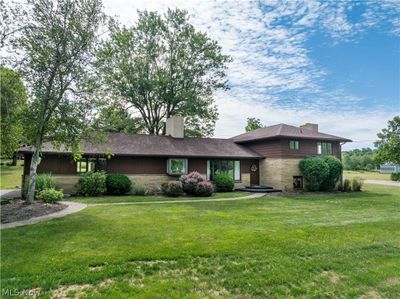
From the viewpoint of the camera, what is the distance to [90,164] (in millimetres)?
16953

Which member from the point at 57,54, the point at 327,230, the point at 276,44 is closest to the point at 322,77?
the point at 276,44

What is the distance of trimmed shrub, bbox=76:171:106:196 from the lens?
50.5ft

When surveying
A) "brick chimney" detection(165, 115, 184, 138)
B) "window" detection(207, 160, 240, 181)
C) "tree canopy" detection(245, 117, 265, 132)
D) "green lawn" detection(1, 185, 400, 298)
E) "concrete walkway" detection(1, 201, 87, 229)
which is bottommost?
"green lawn" detection(1, 185, 400, 298)

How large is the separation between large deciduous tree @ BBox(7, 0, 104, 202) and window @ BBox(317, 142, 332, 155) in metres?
17.8

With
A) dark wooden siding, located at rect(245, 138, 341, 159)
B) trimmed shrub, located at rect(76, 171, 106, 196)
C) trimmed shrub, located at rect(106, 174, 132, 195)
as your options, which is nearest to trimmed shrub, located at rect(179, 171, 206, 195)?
trimmed shrub, located at rect(106, 174, 132, 195)

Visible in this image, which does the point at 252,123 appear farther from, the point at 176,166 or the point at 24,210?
the point at 24,210

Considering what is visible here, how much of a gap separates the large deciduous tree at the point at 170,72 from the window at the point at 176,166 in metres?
10.0

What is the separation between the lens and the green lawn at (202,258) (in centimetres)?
414

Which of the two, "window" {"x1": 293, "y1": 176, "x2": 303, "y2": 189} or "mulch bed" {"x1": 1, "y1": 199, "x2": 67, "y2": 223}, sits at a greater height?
"window" {"x1": 293, "y1": 176, "x2": 303, "y2": 189}

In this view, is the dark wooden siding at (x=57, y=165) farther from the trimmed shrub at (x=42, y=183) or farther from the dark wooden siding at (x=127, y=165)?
the trimmed shrub at (x=42, y=183)

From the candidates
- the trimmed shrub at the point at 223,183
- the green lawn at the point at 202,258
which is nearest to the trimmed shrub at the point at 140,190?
the trimmed shrub at the point at 223,183

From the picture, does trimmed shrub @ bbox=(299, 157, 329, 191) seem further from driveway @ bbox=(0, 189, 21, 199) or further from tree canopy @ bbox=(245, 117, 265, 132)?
tree canopy @ bbox=(245, 117, 265, 132)

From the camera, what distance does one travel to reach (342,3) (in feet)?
33.2

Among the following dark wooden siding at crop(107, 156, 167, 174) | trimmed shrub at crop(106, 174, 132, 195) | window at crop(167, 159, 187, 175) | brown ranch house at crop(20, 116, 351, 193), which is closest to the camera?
trimmed shrub at crop(106, 174, 132, 195)
